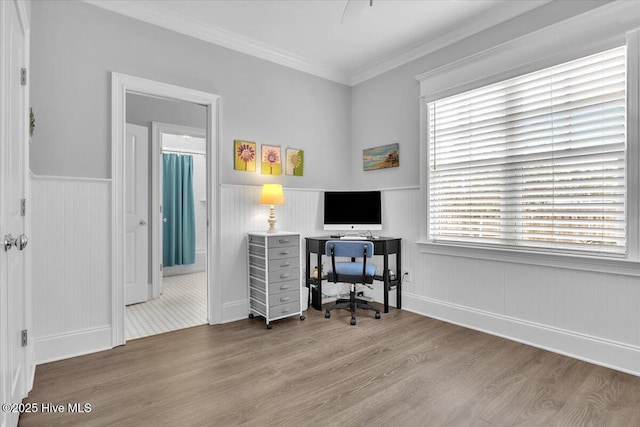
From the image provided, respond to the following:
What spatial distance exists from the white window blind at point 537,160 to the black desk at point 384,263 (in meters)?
0.44

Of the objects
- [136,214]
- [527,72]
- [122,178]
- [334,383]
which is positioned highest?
[527,72]

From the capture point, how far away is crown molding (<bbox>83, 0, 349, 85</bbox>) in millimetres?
2904

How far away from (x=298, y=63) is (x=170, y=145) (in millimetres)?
3228

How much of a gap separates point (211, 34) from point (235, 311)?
2.71 m

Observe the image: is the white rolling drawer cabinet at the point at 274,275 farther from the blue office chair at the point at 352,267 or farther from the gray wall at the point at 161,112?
the gray wall at the point at 161,112

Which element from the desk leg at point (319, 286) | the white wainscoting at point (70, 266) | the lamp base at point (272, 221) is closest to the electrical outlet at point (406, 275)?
the desk leg at point (319, 286)

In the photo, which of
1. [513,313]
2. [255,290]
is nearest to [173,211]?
[255,290]

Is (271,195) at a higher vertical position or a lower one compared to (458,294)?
higher

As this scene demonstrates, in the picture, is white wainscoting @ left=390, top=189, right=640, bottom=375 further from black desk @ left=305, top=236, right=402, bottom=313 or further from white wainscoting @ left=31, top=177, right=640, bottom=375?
black desk @ left=305, top=236, right=402, bottom=313

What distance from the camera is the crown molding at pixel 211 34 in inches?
114

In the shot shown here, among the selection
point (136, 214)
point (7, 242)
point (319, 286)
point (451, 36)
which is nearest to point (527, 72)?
A: point (451, 36)

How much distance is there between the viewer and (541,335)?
2.75 meters

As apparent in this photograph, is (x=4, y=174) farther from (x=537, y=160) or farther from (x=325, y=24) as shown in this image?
(x=537, y=160)

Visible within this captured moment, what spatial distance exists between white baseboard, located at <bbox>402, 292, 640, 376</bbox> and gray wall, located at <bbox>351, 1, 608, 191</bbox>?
4.40 feet
